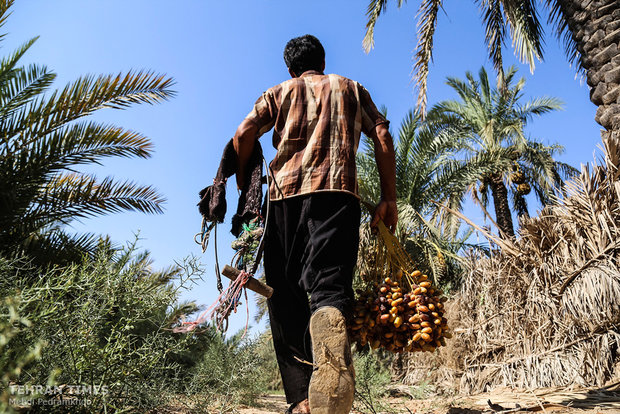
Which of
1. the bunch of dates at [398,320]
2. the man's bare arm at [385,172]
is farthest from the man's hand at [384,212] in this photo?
the bunch of dates at [398,320]

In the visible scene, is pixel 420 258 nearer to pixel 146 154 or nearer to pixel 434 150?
pixel 434 150

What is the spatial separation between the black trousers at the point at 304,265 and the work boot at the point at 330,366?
8cm

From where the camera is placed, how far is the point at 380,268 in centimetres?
243

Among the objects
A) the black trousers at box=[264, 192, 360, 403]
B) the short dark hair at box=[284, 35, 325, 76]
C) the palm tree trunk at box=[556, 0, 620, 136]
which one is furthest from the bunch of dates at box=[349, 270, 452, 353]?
the palm tree trunk at box=[556, 0, 620, 136]

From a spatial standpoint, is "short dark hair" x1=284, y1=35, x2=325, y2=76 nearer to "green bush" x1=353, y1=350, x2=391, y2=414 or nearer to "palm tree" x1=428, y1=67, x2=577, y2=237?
"green bush" x1=353, y1=350, x2=391, y2=414

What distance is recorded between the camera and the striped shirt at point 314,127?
7.26 ft

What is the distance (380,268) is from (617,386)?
2.50 m

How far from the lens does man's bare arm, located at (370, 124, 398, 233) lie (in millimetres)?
2432

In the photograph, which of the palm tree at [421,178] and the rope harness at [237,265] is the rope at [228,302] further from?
the palm tree at [421,178]

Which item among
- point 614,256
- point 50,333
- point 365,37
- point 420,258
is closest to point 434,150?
point 420,258

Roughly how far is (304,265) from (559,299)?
10.5 ft

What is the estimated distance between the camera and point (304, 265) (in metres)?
2.18

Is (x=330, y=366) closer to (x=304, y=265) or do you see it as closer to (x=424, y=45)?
(x=304, y=265)

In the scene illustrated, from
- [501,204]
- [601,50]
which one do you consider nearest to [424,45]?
[601,50]
